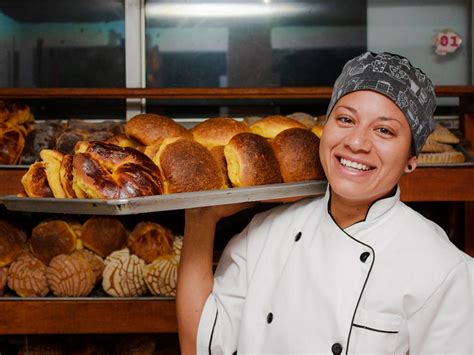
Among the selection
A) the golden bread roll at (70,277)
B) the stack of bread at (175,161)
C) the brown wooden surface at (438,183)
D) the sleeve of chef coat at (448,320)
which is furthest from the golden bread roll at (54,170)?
the brown wooden surface at (438,183)

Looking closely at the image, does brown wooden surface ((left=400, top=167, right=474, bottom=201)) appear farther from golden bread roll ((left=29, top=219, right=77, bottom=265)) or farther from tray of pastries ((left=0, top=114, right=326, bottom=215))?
golden bread roll ((left=29, top=219, right=77, bottom=265))

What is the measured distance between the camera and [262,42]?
277cm

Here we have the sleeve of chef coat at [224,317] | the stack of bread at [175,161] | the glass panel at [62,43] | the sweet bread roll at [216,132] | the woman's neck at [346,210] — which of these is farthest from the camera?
the glass panel at [62,43]

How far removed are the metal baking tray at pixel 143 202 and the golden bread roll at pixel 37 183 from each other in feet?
0.24

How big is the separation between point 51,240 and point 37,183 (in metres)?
0.96

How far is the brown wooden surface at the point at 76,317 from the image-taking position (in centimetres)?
196

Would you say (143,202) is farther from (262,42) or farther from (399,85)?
(262,42)

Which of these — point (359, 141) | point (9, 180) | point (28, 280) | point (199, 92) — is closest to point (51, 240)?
point (28, 280)

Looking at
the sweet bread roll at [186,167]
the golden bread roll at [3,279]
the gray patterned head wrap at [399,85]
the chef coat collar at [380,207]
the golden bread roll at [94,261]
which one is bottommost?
the golden bread roll at [3,279]

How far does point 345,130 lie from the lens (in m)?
1.16

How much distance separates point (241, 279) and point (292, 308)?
16 centimetres

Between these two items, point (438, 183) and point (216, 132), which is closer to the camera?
point (216, 132)

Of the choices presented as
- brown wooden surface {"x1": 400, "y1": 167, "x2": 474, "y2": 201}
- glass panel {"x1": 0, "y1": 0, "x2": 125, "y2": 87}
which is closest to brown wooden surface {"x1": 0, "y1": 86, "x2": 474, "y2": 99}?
brown wooden surface {"x1": 400, "y1": 167, "x2": 474, "y2": 201}

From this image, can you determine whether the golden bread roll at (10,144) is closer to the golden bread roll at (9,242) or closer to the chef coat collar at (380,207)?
the golden bread roll at (9,242)
